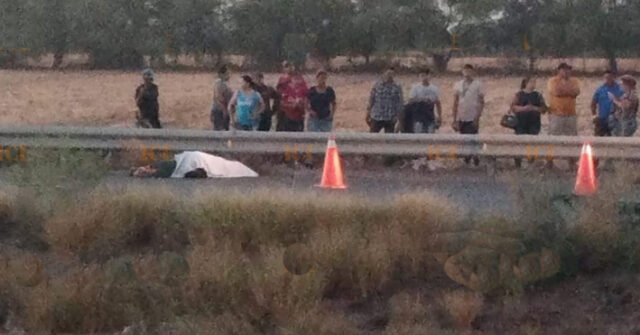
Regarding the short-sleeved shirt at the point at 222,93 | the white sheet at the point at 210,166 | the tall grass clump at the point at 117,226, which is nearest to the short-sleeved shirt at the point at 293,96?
the short-sleeved shirt at the point at 222,93

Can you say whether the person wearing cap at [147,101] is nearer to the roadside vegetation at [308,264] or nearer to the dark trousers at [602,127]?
the dark trousers at [602,127]

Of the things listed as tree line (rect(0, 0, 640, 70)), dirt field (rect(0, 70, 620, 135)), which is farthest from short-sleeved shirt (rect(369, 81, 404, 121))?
tree line (rect(0, 0, 640, 70))

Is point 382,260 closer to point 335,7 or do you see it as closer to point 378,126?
point 378,126

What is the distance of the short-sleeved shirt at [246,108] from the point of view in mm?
16984

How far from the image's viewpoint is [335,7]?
178 feet

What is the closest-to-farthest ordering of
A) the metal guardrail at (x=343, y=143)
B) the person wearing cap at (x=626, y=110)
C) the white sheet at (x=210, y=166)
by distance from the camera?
the white sheet at (x=210, y=166) < the metal guardrail at (x=343, y=143) < the person wearing cap at (x=626, y=110)

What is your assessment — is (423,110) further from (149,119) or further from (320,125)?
(149,119)

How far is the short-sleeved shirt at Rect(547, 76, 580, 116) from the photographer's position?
55.3 feet

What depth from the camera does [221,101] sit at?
59.0 ft

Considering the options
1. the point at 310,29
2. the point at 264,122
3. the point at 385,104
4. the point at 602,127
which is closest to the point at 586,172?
the point at 602,127

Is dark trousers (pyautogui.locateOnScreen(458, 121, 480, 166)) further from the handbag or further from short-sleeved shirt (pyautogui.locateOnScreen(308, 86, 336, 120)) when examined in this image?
short-sleeved shirt (pyautogui.locateOnScreen(308, 86, 336, 120))

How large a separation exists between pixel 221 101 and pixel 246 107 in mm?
1039

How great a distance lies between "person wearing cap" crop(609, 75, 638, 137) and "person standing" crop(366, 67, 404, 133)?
2.96 m

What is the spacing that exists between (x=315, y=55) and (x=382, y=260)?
4363cm
